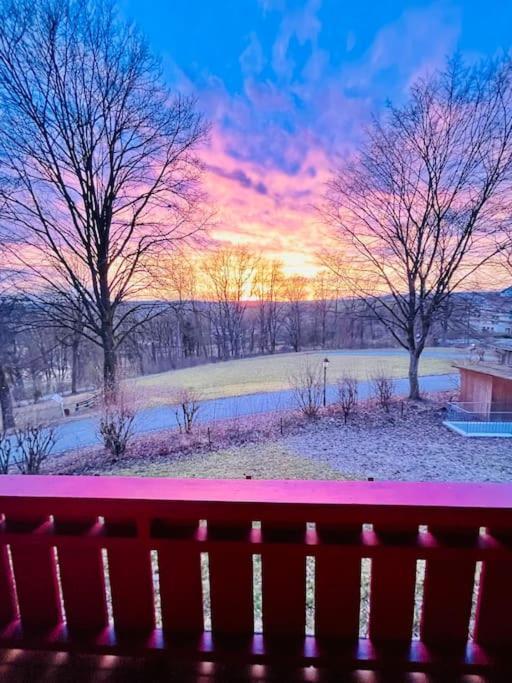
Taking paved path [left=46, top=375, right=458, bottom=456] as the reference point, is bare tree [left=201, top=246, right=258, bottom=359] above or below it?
above

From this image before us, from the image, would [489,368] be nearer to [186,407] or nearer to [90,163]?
[186,407]

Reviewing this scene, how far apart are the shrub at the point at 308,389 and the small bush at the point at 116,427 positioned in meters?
2.21

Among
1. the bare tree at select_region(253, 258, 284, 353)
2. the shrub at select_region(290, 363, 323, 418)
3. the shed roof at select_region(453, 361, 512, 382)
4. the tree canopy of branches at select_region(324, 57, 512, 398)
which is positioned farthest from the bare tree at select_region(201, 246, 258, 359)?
the shed roof at select_region(453, 361, 512, 382)

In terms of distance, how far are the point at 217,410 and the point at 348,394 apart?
2006mm

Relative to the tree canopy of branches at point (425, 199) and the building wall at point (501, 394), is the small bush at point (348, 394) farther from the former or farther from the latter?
the building wall at point (501, 394)

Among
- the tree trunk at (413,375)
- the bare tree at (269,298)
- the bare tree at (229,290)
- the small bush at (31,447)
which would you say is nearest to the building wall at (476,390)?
the tree trunk at (413,375)

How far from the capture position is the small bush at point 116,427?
3.07 metres

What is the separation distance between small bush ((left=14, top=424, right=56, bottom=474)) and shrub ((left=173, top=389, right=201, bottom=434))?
4.22 feet

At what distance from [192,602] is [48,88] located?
12.9 feet

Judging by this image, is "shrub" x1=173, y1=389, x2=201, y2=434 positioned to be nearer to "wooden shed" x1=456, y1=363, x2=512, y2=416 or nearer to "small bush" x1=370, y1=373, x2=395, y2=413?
"small bush" x1=370, y1=373, x2=395, y2=413

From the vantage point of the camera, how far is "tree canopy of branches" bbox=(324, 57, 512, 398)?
3.08 metres

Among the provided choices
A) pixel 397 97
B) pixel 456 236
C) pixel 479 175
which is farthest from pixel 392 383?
pixel 397 97

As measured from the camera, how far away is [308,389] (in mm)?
4332

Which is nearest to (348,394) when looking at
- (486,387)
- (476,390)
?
(476,390)
